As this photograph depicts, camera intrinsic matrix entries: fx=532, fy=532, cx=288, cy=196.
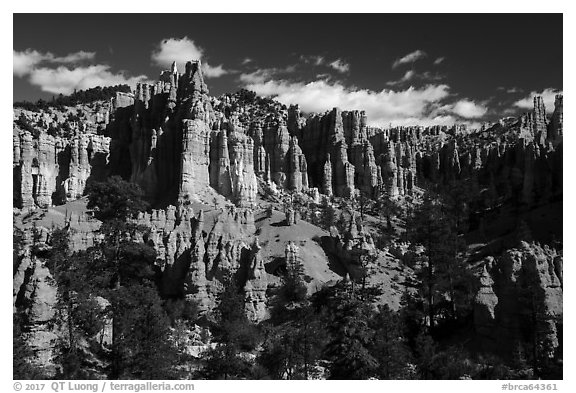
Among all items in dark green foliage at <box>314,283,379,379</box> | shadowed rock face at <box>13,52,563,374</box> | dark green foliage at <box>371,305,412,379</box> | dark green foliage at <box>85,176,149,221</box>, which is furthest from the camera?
dark green foliage at <box>85,176,149,221</box>

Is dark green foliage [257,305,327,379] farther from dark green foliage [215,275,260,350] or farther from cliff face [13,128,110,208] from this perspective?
cliff face [13,128,110,208]

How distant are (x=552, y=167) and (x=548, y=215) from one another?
16.3 m

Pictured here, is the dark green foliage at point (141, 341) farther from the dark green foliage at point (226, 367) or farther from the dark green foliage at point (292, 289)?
the dark green foliage at point (292, 289)

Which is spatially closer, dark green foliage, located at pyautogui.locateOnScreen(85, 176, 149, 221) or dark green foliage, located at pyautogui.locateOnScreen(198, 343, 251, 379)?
dark green foliage, located at pyautogui.locateOnScreen(198, 343, 251, 379)

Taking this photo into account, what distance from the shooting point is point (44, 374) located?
70.1 feet

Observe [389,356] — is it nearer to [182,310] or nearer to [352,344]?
[352,344]

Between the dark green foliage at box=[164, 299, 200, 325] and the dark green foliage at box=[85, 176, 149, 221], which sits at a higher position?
the dark green foliage at box=[85, 176, 149, 221]

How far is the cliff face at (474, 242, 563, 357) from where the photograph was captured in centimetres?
2600

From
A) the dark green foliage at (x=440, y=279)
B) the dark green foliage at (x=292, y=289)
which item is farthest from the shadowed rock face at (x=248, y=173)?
the dark green foliage at (x=440, y=279)

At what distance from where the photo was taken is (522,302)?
27.5 m

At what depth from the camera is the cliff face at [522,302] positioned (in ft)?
85.3

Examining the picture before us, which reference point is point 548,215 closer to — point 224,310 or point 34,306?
point 224,310

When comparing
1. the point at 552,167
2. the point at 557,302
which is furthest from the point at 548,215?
the point at 557,302

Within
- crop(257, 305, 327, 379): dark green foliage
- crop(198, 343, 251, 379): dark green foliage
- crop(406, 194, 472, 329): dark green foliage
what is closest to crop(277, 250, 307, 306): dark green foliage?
crop(406, 194, 472, 329): dark green foliage
